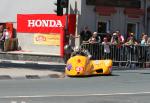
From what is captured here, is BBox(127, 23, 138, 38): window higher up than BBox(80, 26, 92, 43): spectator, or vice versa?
BBox(127, 23, 138, 38): window

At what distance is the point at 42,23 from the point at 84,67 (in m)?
12.2

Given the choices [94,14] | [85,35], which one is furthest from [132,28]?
[85,35]

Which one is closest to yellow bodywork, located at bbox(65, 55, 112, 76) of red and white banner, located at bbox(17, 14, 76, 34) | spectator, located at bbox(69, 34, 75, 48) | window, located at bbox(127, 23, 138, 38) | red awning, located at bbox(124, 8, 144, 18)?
spectator, located at bbox(69, 34, 75, 48)

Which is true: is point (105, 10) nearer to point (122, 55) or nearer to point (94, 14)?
point (94, 14)

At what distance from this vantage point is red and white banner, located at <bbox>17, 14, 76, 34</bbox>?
33.8 metres

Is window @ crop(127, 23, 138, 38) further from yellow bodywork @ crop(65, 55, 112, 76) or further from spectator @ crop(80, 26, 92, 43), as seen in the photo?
yellow bodywork @ crop(65, 55, 112, 76)

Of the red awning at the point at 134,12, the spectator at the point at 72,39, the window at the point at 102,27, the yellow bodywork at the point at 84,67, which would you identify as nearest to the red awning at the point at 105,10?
the window at the point at 102,27

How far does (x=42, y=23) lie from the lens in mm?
34812

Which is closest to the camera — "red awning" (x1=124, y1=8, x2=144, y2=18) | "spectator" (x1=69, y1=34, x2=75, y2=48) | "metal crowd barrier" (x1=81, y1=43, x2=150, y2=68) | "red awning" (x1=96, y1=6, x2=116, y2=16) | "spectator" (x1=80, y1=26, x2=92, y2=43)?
"metal crowd barrier" (x1=81, y1=43, x2=150, y2=68)

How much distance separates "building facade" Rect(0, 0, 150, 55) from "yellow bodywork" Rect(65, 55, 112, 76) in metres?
10.0

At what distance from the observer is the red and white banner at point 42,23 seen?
33844 mm

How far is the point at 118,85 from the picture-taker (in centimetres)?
1947

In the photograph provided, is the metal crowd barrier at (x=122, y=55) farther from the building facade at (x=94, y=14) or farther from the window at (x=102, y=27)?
the window at (x=102, y=27)

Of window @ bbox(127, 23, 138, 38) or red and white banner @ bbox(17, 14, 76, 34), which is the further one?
window @ bbox(127, 23, 138, 38)
